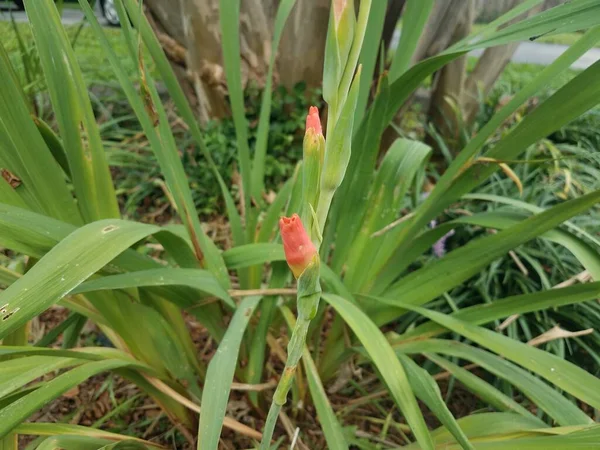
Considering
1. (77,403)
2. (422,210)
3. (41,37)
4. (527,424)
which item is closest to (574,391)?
(527,424)

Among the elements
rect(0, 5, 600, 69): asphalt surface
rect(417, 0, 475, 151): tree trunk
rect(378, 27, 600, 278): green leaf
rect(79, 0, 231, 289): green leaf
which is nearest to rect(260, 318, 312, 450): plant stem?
rect(79, 0, 231, 289): green leaf

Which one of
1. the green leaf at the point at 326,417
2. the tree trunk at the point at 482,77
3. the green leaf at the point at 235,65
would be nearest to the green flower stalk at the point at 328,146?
the green leaf at the point at 326,417

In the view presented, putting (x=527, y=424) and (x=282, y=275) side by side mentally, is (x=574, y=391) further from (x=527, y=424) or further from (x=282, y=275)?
(x=282, y=275)

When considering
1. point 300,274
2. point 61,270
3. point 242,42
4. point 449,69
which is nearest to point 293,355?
point 300,274

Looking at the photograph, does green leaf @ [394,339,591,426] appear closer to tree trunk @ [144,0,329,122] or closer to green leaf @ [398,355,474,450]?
green leaf @ [398,355,474,450]

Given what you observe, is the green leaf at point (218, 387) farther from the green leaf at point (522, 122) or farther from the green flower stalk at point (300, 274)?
the green leaf at point (522, 122)

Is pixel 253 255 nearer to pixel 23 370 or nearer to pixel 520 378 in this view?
pixel 23 370
